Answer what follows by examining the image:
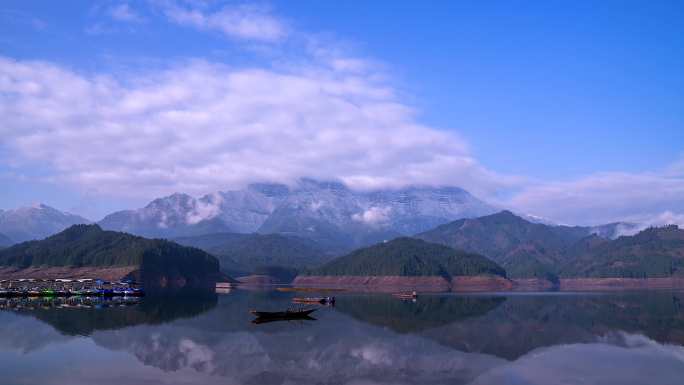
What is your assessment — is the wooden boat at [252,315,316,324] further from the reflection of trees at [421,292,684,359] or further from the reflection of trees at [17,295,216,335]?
the reflection of trees at [421,292,684,359]

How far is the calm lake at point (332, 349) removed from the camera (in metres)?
57.7

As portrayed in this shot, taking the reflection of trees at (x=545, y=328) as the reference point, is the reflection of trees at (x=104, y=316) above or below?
above

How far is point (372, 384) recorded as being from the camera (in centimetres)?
5447

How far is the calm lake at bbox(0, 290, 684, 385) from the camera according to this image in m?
57.7

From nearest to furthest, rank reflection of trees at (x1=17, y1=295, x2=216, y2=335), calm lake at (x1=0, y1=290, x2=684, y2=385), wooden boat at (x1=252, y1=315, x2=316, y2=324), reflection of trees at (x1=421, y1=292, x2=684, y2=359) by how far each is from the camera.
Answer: calm lake at (x1=0, y1=290, x2=684, y2=385)
reflection of trees at (x1=421, y1=292, x2=684, y2=359)
reflection of trees at (x1=17, y1=295, x2=216, y2=335)
wooden boat at (x1=252, y1=315, x2=316, y2=324)

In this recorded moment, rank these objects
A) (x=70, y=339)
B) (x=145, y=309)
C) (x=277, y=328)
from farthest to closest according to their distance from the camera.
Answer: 1. (x=145, y=309)
2. (x=277, y=328)
3. (x=70, y=339)

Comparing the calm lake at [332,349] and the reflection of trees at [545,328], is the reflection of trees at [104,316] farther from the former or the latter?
the reflection of trees at [545,328]

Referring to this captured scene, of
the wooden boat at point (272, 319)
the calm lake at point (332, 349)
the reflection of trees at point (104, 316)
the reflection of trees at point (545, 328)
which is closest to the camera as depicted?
the calm lake at point (332, 349)

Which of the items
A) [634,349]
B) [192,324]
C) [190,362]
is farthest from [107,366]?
[634,349]

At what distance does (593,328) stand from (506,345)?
29.1 meters

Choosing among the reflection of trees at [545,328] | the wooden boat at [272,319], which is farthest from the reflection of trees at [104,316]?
Answer: the reflection of trees at [545,328]

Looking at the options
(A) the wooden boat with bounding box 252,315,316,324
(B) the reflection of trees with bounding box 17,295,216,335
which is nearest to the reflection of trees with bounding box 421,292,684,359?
(A) the wooden boat with bounding box 252,315,316,324

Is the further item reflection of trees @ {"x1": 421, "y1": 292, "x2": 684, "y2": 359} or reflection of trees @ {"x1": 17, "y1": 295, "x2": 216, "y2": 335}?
reflection of trees @ {"x1": 17, "y1": 295, "x2": 216, "y2": 335}

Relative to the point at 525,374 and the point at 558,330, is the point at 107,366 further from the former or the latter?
the point at 558,330
